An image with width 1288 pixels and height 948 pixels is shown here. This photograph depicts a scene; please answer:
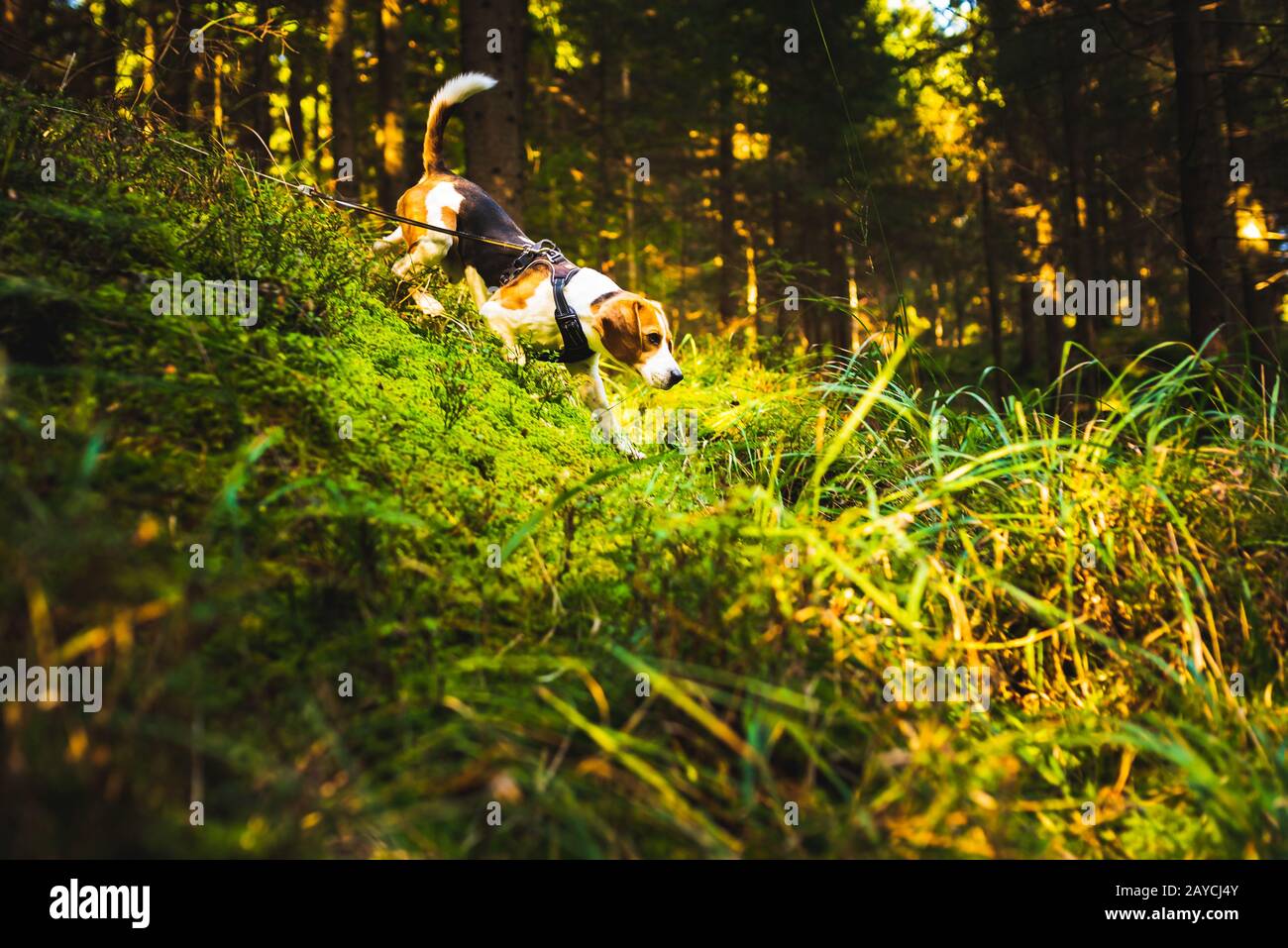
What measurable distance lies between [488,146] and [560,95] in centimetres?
1020

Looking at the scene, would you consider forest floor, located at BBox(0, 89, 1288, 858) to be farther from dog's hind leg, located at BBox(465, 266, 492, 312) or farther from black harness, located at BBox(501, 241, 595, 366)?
dog's hind leg, located at BBox(465, 266, 492, 312)

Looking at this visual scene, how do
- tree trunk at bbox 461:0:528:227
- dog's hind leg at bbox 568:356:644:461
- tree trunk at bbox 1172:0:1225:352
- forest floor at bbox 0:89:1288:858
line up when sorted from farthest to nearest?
tree trunk at bbox 461:0:528:227, tree trunk at bbox 1172:0:1225:352, dog's hind leg at bbox 568:356:644:461, forest floor at bbox 0:89:1288:858

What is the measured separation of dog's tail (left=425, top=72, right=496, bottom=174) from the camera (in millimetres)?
5098

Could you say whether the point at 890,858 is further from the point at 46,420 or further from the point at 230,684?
the point at 46,420

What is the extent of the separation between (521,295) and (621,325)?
2.09ft

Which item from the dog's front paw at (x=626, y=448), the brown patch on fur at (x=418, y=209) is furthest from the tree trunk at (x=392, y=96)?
the dog's front paw at (x=626, y=448)

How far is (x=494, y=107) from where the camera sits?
762 centimetres

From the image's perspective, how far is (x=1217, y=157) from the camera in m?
7.32

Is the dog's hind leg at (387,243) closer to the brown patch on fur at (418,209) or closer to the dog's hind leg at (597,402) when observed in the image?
the brown patch on fur at (418,209)

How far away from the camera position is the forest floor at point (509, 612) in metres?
1.32

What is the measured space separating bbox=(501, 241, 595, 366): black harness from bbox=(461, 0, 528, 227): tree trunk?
2979mm

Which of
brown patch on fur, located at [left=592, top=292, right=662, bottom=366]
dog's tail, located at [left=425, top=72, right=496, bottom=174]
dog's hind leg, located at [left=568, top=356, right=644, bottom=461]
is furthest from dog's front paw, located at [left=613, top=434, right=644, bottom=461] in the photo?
dog's tail, located at [left=425, top=72, right=496, bottom=174]

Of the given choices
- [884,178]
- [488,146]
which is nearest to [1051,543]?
[488,146]

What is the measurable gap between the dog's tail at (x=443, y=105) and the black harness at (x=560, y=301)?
3.81 ft
